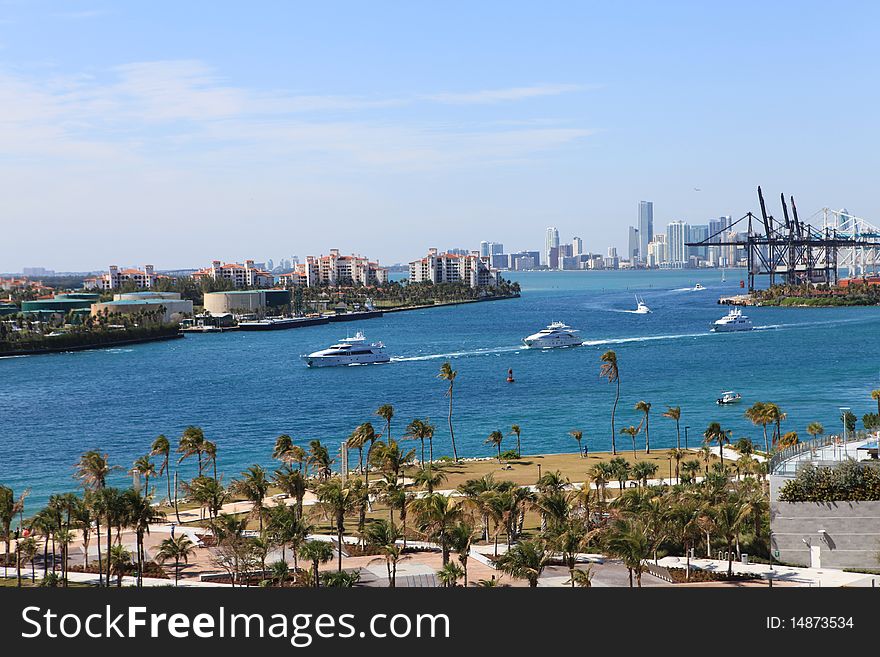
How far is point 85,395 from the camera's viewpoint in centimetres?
5788

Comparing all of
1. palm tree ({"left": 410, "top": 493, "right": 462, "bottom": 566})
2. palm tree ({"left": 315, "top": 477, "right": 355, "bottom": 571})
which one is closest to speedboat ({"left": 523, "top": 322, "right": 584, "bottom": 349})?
palm tree ({"left": 315, "top": 477, "right": 355, "bottom": 571})

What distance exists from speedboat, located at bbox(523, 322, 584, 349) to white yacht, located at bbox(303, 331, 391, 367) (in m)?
11.9

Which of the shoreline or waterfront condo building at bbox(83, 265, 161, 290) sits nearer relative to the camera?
the shoreline

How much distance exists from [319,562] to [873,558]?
33.3 ft

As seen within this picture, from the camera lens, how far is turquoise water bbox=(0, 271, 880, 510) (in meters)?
42.6

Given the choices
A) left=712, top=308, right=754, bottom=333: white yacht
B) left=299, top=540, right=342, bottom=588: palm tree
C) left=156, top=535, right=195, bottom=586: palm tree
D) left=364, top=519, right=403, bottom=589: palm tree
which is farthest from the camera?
left=712, top=308, right=754, bottom=333: white yacht

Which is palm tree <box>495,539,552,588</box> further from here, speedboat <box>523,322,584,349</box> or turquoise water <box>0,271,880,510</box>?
speedboat <box>523,322,584,349</box>

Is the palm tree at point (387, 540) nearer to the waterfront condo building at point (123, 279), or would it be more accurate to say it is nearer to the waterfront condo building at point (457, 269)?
the waterfront condo building at point (123, 279)

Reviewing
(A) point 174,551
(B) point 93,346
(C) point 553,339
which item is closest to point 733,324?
(C) point 553,339

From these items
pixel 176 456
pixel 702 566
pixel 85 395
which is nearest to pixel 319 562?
pixel 702 566

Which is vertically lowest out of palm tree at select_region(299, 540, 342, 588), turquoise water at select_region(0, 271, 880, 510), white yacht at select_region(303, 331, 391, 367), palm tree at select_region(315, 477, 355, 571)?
turquoise water at select_region(0, 271, 880, 510)
